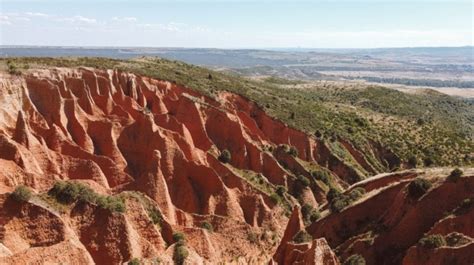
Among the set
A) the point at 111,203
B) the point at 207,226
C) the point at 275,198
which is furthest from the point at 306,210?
the point at 111,203

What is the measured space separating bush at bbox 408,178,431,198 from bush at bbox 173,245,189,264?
1865 centimetres

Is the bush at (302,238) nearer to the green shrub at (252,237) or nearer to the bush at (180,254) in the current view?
the bush at (180,254)

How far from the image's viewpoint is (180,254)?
41.4 metres

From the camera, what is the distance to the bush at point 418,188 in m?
41.3

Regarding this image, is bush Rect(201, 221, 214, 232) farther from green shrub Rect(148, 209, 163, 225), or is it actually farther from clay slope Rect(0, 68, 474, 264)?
green shrub Rect(148, 209, 163, 225)

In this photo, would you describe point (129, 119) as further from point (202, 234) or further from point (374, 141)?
point (374, 141)

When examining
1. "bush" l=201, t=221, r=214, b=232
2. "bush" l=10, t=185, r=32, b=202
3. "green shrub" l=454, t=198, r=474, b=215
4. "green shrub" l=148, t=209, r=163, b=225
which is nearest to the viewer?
"green shrub" l=454, t=198, r=474, b=215

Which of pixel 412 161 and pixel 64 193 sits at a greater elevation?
pixel 64 193

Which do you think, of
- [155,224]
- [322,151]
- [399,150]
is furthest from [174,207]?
[399,150]

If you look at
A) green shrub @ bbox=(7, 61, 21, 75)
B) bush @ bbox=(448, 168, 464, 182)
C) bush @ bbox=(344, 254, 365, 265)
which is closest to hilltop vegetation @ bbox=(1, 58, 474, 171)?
green shrub @ bbox=(7, 61, 21, 75)

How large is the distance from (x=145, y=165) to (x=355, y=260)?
33109 millimetres

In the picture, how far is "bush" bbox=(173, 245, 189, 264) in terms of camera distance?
41.1m

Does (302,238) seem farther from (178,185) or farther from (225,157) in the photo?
(225,157)

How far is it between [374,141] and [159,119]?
4103 cm
